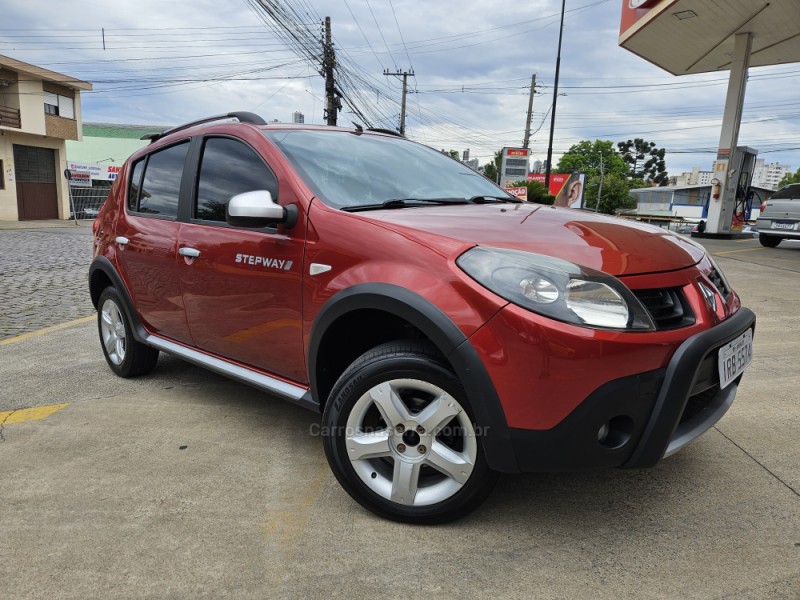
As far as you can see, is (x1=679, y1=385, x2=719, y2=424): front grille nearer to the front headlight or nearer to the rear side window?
the front headlight

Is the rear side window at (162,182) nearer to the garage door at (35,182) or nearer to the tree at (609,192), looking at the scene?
the garage door at (35,182)

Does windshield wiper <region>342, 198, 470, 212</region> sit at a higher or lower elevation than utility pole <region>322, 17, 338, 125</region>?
lower

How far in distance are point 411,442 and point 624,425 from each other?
73 centimetres

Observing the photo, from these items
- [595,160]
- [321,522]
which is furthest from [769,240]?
[595,160]

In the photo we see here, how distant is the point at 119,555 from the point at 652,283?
81.5 inches

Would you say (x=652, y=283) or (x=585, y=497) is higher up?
(x=652, y=283)

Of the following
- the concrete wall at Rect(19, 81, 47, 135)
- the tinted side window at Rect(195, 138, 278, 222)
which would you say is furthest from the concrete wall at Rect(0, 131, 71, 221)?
the tinted side window at Rect(195, 138, 278, 222)

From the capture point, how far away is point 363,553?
2.07m

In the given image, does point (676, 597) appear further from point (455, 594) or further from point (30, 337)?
point (30, 337)

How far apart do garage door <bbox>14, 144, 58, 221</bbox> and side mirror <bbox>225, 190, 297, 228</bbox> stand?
31.3 m

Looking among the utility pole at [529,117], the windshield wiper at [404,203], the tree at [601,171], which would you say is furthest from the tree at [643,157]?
the windshield wiper at [404,203]

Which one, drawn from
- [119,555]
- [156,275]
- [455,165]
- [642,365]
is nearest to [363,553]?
[119,555]

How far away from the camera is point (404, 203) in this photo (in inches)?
105

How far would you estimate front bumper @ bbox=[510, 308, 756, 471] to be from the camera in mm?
1834
